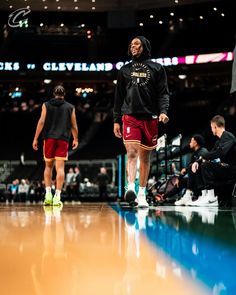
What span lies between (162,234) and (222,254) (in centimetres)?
45

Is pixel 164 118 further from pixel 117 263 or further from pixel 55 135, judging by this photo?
pixel 117 263

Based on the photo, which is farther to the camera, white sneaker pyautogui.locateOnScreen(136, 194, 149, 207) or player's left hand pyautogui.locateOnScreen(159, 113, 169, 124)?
white sneaker pyautogui.locateOnScreen(136, 194, 149, 207)

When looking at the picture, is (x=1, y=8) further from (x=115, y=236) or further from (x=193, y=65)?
(x=115, y=236)

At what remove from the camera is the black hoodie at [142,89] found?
3.43m

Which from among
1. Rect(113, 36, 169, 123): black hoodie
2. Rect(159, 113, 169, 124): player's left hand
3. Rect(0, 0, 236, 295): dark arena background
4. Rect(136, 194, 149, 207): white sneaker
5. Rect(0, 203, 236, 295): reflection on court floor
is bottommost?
Rect(136, 194, 149, 207): white sneaker

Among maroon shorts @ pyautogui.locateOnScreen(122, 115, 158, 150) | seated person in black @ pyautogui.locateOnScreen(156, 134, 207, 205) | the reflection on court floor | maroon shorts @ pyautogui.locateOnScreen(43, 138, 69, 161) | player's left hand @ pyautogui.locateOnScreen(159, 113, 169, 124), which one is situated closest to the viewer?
the reflection on court floor

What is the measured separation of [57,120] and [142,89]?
1258mm

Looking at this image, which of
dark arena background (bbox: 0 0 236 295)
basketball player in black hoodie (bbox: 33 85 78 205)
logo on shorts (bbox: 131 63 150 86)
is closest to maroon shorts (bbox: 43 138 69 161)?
basketball player in black hoodie (bbox: 33 85 78 205)

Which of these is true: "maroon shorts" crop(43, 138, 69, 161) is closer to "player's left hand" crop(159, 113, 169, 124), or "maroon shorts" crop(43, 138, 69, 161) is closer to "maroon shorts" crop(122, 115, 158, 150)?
"maroon shorts" crop(122, 115, 158, 150)

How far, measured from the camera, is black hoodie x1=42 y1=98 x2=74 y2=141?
436 cm

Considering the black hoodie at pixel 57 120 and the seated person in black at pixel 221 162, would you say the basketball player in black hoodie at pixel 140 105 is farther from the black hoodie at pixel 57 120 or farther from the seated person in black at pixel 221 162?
the black hoodie at pixel 57 120

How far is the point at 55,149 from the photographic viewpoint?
4.39 metres

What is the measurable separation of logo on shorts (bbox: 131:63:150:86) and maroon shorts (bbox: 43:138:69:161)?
1234 millimetres

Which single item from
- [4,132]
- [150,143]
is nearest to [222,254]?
[150,143]
